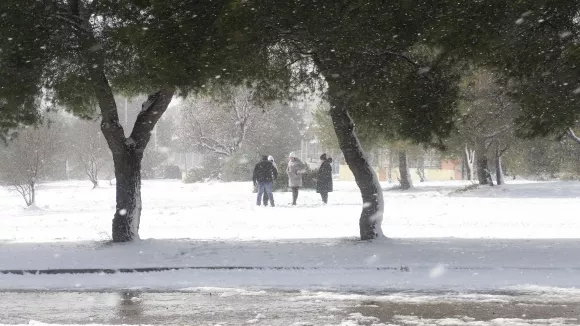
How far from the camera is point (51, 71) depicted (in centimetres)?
1177

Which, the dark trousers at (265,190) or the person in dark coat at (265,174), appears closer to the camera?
the person in dark coat at (265,174)

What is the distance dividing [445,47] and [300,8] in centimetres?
230

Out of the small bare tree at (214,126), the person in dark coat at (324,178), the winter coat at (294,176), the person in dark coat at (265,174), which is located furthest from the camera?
the small bare tree at (214,126)

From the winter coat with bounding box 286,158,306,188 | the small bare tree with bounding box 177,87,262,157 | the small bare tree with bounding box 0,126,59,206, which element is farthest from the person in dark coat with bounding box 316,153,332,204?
the small bare tree with bounding box 177,87,262,157

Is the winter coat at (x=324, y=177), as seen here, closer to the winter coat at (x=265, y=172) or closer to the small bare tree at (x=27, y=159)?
A: the winter coat at (x=265, y=172)

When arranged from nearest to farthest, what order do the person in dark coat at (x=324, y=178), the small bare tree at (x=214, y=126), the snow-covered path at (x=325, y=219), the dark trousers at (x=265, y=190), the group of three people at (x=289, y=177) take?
→ 1. the snow-covered path at (x=325, y=219)
2. the group of three people at (x=289, y=177)
3. the dark trousers at (x=265, y=190)
4. the person in dark coat at (x=324, y=178)
5. the small bare tree at (x=214, y=126)

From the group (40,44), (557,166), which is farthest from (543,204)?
(557,166)

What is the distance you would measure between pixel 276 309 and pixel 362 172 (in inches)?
211

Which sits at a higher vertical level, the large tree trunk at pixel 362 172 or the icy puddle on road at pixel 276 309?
the large tree trunk at pixel 362 172

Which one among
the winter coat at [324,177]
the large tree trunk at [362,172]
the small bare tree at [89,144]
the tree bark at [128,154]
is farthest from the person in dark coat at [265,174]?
the small bare tree at [89,144]

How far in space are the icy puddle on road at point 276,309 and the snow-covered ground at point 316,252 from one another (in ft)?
2.23

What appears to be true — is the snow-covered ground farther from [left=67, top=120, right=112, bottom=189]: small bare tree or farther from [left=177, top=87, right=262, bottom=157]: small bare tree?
[left=177, top=87, right=262, bottom=157]: small bare tree

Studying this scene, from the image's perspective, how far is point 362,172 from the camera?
12.8 meters

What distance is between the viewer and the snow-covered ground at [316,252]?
9922 millimetres
